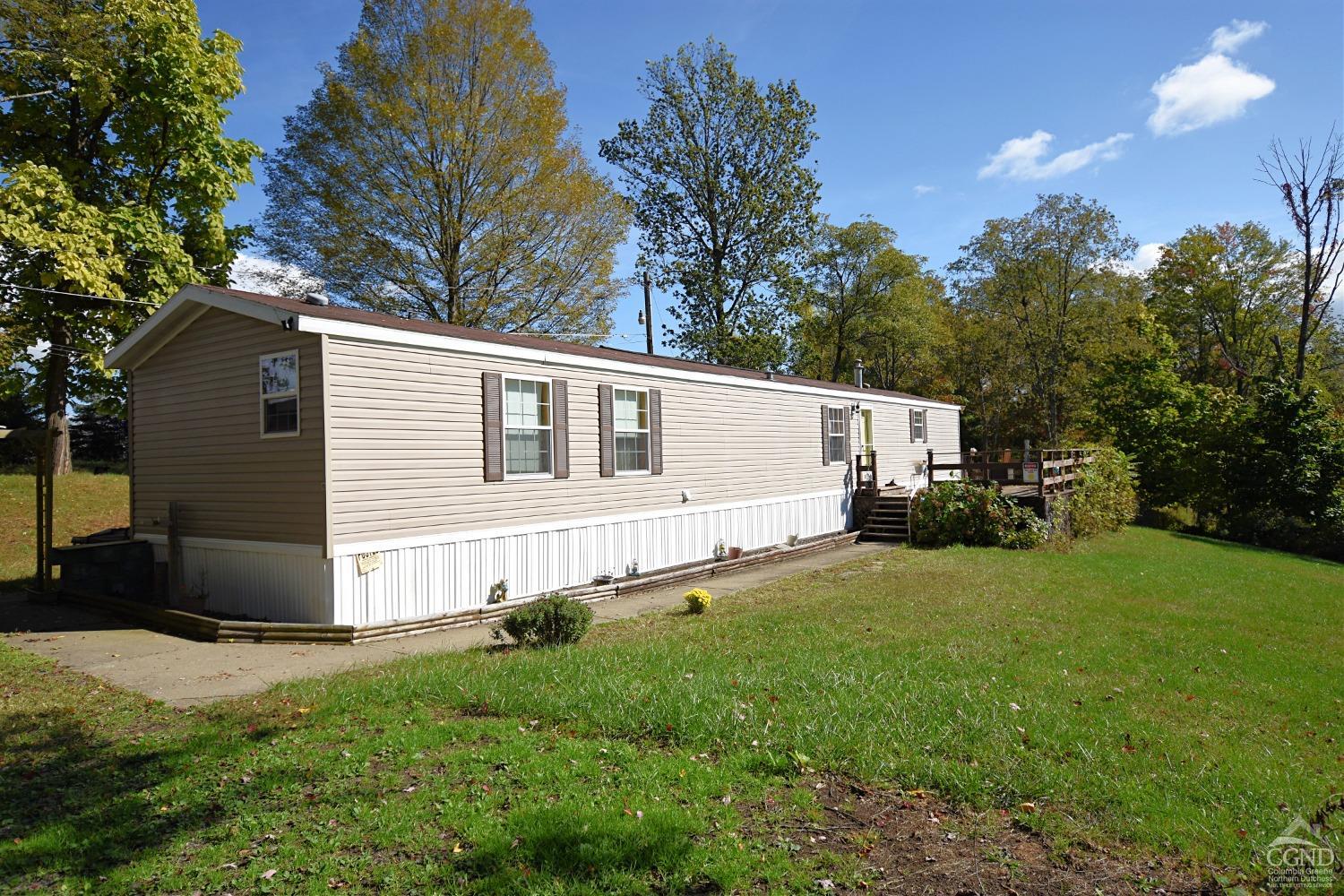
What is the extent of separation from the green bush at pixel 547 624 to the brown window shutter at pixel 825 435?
1166 cm

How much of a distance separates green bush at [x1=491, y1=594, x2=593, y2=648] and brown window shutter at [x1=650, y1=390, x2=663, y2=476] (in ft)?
17.4

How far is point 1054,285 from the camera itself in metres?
36.5

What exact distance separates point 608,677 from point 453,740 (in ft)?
4.90

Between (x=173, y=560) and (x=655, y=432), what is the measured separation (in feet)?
23.7

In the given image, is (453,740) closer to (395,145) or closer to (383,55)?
(395,145)


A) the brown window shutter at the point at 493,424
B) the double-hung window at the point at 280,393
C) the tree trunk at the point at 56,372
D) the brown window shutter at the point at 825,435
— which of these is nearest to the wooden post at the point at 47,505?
the double-hung window at the point at 280,393

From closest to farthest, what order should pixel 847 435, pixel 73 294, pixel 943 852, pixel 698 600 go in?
pixel 943 852
pixel 698 600
pixel 73 294
pixel 847 435

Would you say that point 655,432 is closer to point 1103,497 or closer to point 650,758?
point 650,758

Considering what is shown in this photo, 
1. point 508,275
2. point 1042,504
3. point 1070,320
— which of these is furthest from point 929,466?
point 1070,320

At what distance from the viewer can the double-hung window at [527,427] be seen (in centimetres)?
1056

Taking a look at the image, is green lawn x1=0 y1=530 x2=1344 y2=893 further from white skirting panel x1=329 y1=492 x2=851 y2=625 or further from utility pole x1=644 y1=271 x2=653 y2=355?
utility pole x1=644 y1=271 x2=653 y2=355

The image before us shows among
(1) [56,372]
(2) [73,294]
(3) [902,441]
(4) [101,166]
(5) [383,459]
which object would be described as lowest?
(5) [383,459]

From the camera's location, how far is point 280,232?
2186cm

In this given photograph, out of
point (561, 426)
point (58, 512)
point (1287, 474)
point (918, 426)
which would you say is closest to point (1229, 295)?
point (1287, 474)
